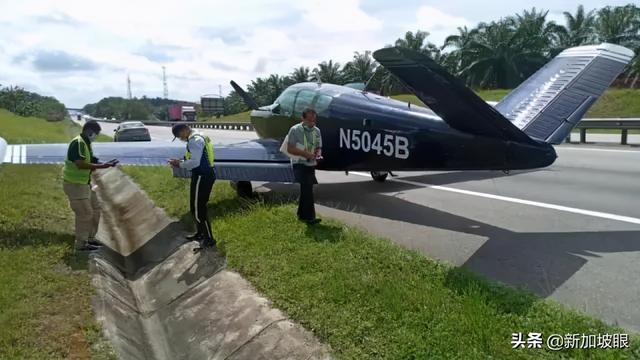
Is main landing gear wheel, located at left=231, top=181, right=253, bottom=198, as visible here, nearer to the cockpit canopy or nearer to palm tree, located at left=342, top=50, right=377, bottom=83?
the cockpit canopy

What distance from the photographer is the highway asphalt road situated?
5266 mm

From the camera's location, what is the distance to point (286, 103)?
1159 centimetres

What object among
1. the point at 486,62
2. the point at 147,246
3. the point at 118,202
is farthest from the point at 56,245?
the point at 486,62

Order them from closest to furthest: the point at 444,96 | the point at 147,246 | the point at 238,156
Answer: the point at 444,96 < the point at 147,246 < the point at 238,156

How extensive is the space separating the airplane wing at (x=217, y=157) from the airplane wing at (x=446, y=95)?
3515 mm

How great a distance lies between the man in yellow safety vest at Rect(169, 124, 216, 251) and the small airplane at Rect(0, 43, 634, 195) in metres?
1.94

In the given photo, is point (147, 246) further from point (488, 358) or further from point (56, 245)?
point (488, 358)

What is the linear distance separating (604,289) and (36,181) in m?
13.2

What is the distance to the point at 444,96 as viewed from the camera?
6.85m

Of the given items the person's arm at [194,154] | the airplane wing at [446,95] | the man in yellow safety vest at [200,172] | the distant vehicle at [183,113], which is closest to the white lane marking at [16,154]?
the man in yellow safety vest at [200,172]

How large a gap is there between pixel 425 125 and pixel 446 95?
1422 mm

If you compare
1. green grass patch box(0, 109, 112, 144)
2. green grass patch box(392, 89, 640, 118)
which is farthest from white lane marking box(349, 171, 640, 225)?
green grass patch box(392, 89, 640, 118)

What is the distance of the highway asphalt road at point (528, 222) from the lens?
5.27 metres

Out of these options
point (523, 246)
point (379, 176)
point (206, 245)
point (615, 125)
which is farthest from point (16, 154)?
point (615, 125)
